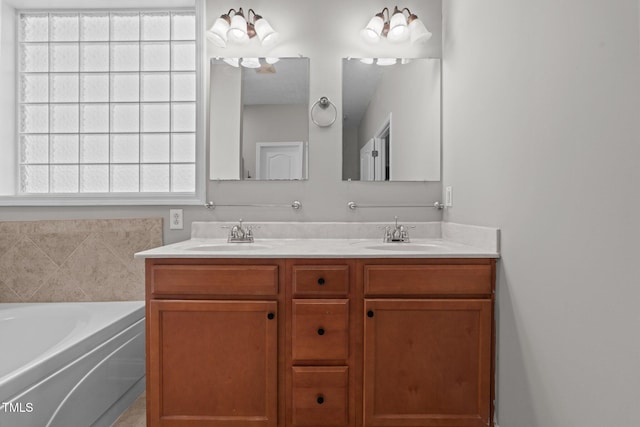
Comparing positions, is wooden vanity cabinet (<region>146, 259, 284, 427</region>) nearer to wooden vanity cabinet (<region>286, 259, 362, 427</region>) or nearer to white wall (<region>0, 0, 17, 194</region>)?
wooden vanity cabinet (<region>286, 259, 362, 427</region>)

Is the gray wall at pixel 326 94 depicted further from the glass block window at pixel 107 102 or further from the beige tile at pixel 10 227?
the beige tile at pixel 10 227

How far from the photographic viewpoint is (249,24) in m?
1.96

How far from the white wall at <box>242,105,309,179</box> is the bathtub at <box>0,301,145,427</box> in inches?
40.8

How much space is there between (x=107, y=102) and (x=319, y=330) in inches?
74.1

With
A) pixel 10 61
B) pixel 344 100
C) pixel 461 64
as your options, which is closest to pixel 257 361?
pixel 344 100

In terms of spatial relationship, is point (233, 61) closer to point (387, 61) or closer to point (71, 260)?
point (387, 61)

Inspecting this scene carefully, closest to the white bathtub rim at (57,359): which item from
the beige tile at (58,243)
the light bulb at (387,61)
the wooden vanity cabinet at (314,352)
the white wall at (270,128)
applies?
the wooden vanity cabinet at (314,352)

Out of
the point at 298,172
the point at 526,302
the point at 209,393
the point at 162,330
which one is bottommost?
the point at 209,393

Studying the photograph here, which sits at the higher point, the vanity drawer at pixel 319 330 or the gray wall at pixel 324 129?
the gray wall at pixel 324 129

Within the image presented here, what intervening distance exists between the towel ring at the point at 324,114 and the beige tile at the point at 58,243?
1.49 m

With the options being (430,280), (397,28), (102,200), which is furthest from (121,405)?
(397,28)

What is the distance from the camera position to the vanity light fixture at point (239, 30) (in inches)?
76.1

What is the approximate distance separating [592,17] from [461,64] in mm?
881

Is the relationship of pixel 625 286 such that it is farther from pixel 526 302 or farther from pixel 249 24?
pixel 249 24
